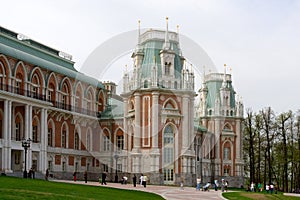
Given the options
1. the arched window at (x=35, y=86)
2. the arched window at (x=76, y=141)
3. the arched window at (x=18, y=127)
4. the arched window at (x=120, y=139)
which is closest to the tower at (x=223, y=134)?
the arched window at (x=120, y=139)

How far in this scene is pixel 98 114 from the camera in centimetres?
6950

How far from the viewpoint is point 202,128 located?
257 ft

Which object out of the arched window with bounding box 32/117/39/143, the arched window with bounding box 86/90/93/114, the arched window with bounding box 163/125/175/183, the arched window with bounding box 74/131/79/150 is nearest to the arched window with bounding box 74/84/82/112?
the arched window with bounding box 86/90/93/114

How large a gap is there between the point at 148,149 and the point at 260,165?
76.2ft

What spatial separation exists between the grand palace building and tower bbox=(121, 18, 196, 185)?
0.11m

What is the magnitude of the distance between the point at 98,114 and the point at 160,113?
1175 centimetres

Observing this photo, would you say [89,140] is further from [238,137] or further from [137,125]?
[238,137]

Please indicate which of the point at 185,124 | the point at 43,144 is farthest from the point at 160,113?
the point at 43,144

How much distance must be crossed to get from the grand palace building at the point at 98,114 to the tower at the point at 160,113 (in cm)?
11

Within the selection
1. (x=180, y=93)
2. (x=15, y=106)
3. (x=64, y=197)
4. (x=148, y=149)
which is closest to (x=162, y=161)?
(x=148, y=149)

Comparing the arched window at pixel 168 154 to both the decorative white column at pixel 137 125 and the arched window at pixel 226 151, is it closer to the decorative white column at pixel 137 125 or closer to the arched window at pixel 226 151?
the decorative white column at pixel 137 125

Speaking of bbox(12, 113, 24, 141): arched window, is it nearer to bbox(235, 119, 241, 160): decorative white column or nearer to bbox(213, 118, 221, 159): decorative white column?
bbox(213, 118, 221, 159): decorative white column

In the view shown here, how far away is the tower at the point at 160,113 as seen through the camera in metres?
60.2

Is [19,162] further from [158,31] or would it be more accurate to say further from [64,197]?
[64,197]
